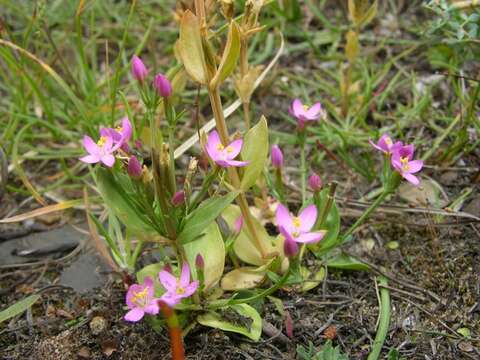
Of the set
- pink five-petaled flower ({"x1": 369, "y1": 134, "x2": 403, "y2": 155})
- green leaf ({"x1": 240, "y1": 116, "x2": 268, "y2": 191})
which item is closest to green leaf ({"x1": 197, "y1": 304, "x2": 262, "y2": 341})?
green leaf ({"x1": 240, "y1": 116, "x2": 268, "y2": 191})

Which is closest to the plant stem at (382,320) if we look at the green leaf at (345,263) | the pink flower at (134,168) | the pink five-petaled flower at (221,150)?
the green leaf at (345,263)

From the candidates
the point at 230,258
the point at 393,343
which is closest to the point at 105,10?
the point at 230,258

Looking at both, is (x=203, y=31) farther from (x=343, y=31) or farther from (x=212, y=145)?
(x=343, y=31)

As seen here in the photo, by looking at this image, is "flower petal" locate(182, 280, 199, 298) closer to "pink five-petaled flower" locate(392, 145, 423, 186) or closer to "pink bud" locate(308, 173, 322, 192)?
"pink bud" locate(308, 173, 322, 192)

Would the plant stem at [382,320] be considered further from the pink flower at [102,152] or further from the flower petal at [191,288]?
the pink flower at [102,152]

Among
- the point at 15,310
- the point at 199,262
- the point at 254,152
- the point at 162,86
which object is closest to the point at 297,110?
the point at 254,152
